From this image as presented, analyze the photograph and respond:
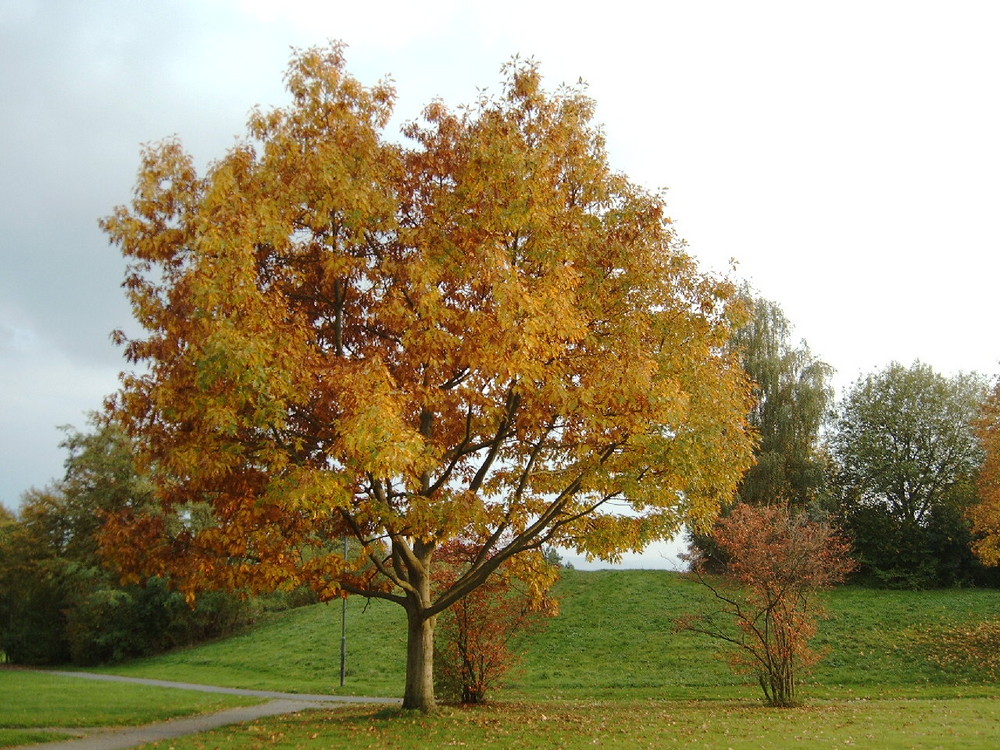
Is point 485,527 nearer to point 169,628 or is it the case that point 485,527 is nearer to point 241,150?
point 241,150

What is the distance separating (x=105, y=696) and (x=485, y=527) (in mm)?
14075

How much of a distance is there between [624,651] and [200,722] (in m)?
15.2

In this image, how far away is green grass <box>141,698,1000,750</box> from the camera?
1074cm

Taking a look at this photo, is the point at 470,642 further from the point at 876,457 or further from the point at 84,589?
the point at 84,589

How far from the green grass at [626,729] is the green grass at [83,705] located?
3318 millimetres

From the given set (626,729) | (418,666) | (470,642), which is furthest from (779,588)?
(418,666)

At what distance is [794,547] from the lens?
16047mm

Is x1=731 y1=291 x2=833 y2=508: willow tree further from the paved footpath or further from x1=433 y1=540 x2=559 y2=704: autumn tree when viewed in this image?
the paved footpath

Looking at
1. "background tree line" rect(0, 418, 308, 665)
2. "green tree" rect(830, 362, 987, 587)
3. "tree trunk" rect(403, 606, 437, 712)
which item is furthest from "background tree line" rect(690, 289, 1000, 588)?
"background tree line" rect(0, 418, 308, 665)

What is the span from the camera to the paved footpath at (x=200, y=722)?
1205 centimetres

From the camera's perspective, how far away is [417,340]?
10219 millimetres

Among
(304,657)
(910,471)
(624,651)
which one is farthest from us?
(910,471)

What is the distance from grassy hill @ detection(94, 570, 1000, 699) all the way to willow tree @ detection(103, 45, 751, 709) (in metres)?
7.51

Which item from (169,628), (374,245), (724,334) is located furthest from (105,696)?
(169,628)
